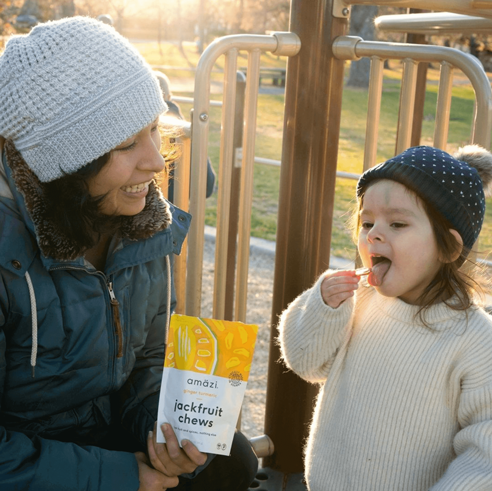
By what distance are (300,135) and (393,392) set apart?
925 mm

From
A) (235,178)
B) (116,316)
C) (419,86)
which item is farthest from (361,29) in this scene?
(116,316)

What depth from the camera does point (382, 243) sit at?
5.93 ft

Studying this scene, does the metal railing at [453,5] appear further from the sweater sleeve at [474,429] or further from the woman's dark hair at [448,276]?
the sweater sleeve at [474,429]

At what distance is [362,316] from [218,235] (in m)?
0.62

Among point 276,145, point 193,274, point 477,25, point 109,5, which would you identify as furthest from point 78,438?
point 109,5

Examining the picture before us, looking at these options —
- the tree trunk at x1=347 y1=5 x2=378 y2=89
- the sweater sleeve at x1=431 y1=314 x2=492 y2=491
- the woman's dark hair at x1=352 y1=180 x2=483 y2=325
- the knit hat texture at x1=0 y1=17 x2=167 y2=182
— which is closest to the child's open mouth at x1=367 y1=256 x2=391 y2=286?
the woman's dark hair at x1=352 y1=180 x2=483 y2=325

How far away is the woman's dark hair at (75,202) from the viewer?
179 centimetres

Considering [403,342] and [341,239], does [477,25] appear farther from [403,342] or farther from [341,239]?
[341,239]

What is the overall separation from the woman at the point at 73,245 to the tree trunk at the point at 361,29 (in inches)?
610

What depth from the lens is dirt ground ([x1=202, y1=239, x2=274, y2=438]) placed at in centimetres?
368

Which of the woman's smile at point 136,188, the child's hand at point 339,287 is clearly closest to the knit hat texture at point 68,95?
the woman's smile at point 136,188

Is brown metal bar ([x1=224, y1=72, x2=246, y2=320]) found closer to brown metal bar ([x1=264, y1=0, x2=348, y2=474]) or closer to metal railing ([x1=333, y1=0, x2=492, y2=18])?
brown metal bar ([x1=264, y1=0, x2=348, y2=474])

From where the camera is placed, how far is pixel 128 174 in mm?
1850

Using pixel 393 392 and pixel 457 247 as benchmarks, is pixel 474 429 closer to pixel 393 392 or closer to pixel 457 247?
pixel 393 392
